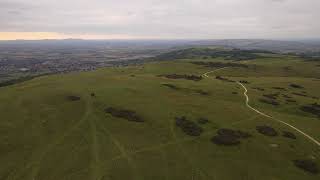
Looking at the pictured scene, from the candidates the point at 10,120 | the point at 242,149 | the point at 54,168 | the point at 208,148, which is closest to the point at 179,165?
the point at 208,148

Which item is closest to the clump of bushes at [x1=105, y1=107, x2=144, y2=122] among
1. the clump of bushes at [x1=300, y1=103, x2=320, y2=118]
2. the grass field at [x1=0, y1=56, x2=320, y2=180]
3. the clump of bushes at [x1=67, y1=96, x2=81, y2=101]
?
the grass field at [x1=0, y1=56, x2=320, y2=180]

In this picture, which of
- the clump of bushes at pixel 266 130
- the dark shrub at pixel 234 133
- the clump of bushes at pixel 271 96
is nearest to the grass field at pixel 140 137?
the clump of bushes at pixel 266 130

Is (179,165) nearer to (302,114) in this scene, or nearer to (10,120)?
(10,120)

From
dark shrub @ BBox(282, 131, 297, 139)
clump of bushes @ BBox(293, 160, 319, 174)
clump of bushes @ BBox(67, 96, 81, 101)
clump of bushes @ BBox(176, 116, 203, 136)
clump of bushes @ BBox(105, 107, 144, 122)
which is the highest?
clump of bushes @ BBox(67, 96, 81, 101)

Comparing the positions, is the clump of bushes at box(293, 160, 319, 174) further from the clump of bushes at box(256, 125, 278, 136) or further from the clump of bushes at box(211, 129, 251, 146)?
the clump of bushes at box(256, 125, 278, 136)

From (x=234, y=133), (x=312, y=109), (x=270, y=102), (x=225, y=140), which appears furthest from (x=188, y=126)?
(x=312, y=109)

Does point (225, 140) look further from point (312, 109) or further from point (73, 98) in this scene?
point (73, 98)

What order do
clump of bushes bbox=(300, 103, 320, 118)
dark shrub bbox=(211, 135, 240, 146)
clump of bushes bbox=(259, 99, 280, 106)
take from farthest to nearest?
clump of bushes bbox=(259, 99, 280, 106) < clump of bushes bbox=(300, 103, 320, 118) < dark shrub bbox=(211, 135, 240, 146)
